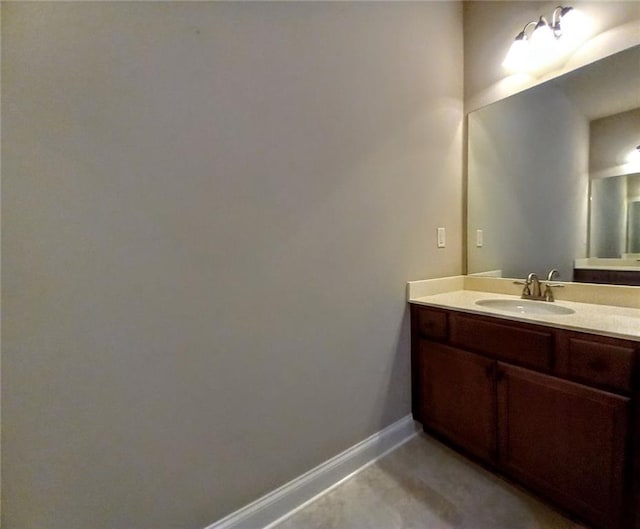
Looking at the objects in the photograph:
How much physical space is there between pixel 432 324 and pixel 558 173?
107 centimetres

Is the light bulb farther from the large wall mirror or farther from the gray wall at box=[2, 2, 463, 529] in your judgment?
the gray wall at box=[2, 2, 463, 529]

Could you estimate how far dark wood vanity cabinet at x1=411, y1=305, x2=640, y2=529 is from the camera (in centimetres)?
100

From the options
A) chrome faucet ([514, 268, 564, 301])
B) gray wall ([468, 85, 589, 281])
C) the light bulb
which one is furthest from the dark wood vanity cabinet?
the light bulb

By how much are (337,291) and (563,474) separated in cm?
116

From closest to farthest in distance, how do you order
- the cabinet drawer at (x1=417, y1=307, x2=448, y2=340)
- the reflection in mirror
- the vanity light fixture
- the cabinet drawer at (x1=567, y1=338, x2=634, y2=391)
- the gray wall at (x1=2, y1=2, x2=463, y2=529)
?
the gray wall at (x1=2, y1=2, x2=463, y2=529) < the cabinet drawer at (x1=567, y1=338, x2=634, y2=391) < the reflection in mirror < the vanity light fixture < the cabinet drawer at (x1=417, y1=307, x2=448, y2=340)

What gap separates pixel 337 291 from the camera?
139cm

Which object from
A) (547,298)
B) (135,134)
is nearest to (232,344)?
(135,134)

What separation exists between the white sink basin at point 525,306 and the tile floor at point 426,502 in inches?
33.3

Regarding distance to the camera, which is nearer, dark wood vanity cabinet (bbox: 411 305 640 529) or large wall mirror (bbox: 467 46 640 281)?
dark wood vanity cabinet (bbox: 411 305 640 529)

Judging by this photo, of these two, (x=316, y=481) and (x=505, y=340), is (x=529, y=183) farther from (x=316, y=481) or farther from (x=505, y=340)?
(x=316, y=481)

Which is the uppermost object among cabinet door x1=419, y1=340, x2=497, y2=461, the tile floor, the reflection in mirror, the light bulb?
the light bulb

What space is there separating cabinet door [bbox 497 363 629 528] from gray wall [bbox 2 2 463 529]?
593mm

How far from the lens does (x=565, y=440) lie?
1.14 metres

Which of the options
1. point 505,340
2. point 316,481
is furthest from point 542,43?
point 316,481
